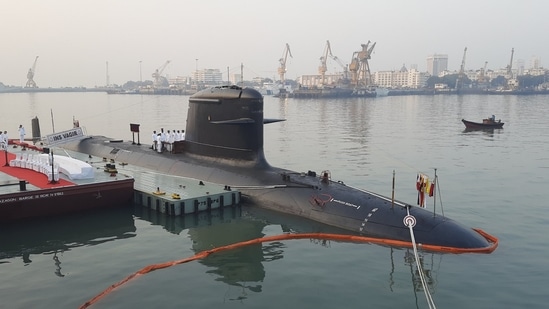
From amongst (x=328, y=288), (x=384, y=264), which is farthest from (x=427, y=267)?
(x=328, y=288)

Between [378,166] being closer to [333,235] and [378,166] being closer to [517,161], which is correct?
[517,161]

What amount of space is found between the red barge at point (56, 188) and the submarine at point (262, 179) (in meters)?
3.72

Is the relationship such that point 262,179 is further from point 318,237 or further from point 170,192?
point 318,237

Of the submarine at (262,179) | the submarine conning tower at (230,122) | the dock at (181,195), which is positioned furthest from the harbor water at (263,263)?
the submarine conning tower at (230,122)

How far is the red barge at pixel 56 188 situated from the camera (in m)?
16.4

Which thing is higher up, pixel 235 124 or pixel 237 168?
pixel 235 124

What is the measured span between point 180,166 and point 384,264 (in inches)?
456

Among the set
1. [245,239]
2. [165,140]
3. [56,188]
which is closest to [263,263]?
[245,239]

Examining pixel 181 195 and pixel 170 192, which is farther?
pixel 170 192

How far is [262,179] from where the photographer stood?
18922 millimetres

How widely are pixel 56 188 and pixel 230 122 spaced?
6762 mm

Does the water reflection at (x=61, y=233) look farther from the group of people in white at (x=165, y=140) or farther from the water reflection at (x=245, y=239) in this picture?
the group of people in white at (x=165, y=140)

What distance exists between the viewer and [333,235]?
49.8ft

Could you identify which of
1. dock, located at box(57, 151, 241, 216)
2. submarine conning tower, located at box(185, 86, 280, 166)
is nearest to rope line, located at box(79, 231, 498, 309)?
dock, located at box(57, 151, 241, 216)
